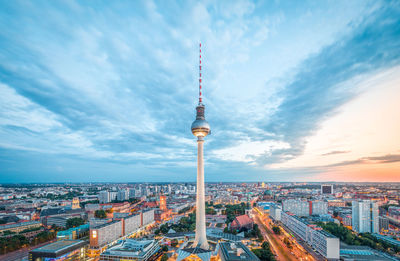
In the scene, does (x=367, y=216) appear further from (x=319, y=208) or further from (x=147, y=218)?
(x=147, y=218)

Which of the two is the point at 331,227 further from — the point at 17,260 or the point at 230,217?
the point at 17,260

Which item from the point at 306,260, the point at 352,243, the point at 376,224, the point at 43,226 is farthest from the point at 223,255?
the point at 43,226

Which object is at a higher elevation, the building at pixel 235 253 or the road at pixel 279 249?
the building at pixel 235 253

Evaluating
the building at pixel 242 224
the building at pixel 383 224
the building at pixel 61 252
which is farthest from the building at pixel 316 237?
the building at pixel 61 252

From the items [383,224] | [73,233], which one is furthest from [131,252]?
[383,224]

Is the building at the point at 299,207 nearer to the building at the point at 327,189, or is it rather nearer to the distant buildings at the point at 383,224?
the distant buildings at the point at 383,224

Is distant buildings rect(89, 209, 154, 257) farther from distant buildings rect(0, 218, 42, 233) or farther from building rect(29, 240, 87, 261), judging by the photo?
A: distant buildings rect(0, 218, 42, 233)
